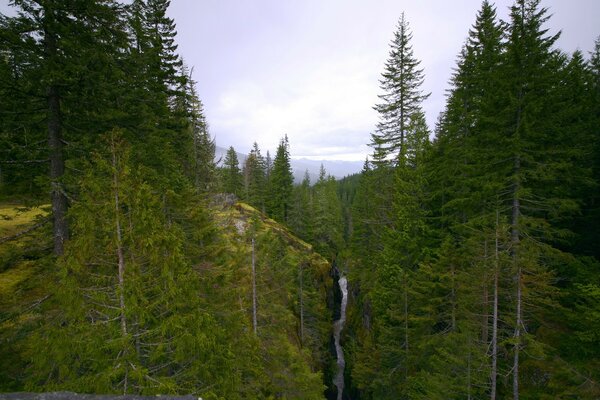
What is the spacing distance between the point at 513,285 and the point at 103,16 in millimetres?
17116

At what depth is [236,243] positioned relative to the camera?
14938mm

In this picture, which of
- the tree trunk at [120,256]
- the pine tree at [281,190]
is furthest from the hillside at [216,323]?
the pine tree at [281,190]

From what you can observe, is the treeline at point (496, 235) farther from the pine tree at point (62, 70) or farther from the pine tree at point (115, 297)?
the pine tree at point (62, 70)

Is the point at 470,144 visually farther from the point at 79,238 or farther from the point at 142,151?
the point at 79,238

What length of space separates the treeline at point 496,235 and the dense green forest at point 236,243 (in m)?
0.13

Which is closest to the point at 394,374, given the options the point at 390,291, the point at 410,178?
the point at 390,291

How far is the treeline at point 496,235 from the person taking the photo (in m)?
11.2

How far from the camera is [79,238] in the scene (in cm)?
596

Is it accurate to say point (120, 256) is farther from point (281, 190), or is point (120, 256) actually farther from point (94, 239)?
point (281, 190)

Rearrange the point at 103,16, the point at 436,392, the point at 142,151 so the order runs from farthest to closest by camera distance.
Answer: the point at 436,392, the point at 142,151, the point at 103,16

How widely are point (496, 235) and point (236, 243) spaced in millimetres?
11842

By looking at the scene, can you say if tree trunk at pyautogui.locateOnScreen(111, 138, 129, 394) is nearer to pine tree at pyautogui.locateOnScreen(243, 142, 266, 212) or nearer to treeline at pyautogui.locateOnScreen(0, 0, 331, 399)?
treeline at pyautogui.locateOnScreen(0, 0, 331, 399)

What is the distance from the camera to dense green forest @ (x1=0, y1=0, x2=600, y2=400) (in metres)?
6.23

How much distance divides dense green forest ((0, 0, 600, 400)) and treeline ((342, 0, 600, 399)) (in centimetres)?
13
